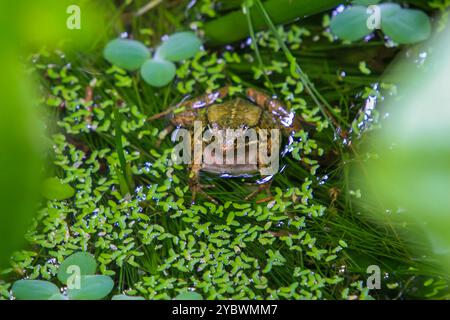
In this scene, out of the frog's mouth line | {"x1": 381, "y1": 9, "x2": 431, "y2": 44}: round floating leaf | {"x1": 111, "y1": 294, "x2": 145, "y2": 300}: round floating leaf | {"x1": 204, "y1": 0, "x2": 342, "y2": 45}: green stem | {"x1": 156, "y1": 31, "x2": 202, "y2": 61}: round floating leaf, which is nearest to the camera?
{"x1": 111, "y1": 294, "x2": 145, "y2": 300}: round floating leaf

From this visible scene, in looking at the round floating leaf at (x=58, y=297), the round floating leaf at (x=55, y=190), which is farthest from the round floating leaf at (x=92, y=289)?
the round floating leaf at (x=55, y=190)

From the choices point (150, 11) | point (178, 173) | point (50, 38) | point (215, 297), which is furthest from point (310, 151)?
point (50, 38)

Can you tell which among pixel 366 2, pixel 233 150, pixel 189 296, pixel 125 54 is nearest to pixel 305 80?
pixel 366 2

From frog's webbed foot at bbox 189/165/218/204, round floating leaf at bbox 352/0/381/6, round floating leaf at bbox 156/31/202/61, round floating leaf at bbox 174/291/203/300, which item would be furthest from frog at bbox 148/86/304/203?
round floating leaf at bbox 352/0/381/6

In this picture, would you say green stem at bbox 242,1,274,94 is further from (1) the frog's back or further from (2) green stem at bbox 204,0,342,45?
(1) the frog's back

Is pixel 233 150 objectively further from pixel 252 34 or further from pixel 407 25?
pixel 407 25
